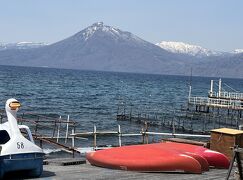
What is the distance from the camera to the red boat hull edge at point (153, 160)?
52.9 ft

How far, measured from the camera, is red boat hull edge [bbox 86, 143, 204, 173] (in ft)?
52.9

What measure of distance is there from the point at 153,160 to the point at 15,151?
4833mm

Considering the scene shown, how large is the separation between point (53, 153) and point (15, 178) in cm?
1521

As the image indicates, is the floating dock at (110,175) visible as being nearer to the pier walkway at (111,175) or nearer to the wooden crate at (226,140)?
the pier walkway at (111,175)

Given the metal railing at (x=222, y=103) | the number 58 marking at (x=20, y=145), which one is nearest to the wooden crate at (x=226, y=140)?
the number 58 marking at (x=20, y=145)

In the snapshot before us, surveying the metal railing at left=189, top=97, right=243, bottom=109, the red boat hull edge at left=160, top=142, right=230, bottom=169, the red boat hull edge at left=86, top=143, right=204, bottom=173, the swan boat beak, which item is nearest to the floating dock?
the red boat hull edge at left=86, top=143, right=204, bottom=173

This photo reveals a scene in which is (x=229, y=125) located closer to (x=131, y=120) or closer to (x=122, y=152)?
(x=131, y=120)

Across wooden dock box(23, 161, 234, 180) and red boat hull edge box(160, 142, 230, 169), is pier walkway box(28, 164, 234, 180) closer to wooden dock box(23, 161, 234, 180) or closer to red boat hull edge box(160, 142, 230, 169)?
wooden dock box(23, 161, 234, 180)

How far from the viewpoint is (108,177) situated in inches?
600

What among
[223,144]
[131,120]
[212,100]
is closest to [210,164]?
[223,144]

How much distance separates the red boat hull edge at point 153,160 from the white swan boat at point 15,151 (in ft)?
10.4

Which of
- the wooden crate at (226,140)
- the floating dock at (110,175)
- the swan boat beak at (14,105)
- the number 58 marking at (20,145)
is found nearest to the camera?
the number 58 marking at (20,145)

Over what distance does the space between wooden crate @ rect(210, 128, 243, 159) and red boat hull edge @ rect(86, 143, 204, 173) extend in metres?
1.94

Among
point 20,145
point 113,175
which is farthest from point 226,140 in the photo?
point 20,145
